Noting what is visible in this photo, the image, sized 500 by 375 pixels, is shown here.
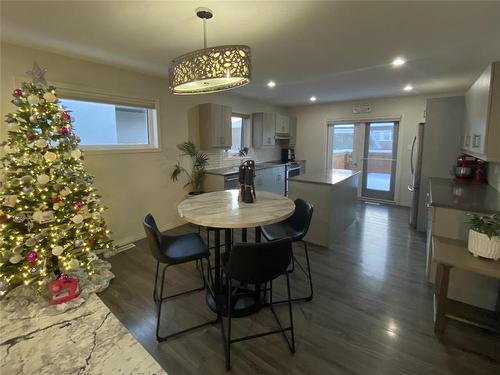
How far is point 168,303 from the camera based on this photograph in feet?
7.44

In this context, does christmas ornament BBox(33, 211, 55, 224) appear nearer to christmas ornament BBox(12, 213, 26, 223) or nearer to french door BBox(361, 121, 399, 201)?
christmas ornament BBox(12, 213, 26, 223)

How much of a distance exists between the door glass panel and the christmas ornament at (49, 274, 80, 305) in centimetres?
587

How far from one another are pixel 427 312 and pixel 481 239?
0.81 meters

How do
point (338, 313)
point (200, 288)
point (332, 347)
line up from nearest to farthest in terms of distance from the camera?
1. point (332, 347)
2. point (338, 313)
3. point (200, 288)

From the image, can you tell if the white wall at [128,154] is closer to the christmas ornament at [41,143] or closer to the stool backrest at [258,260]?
the christmas ornament at [41,143]

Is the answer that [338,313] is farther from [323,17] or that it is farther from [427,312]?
[323,17]

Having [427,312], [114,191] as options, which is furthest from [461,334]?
[114,191]

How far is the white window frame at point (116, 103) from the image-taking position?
9.47 ft

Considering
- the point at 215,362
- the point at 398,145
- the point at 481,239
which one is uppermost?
the point at 398,145

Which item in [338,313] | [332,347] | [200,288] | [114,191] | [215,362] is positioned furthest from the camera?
[114,191]

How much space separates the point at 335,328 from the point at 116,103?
141 inches

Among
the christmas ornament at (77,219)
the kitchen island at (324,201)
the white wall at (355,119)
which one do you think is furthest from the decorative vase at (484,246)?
the white wall at (355,119)

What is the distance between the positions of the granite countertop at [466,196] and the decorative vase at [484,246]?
426mm

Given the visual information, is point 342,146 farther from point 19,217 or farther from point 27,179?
point 19,217
